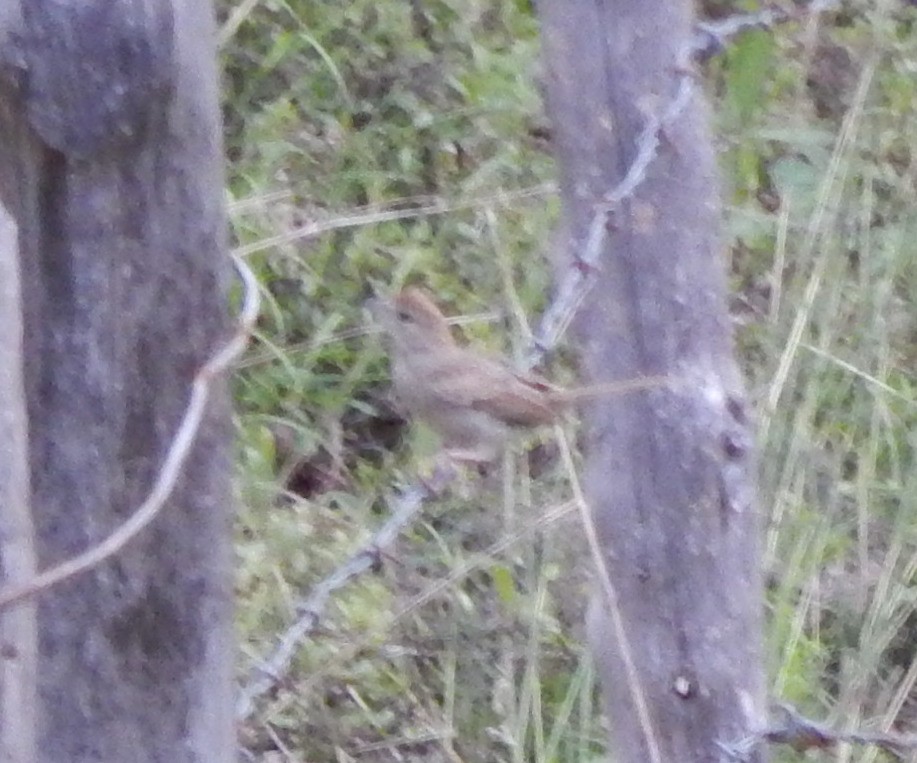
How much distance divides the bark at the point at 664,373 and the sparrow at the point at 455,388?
89 cm

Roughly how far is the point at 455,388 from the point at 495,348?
2.88 ft

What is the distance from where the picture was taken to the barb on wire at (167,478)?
36.7 inches

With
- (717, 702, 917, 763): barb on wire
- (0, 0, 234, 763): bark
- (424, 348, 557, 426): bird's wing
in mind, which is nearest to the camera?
(0, 0, 234, 763): bark

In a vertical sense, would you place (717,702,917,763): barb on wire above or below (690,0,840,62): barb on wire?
below

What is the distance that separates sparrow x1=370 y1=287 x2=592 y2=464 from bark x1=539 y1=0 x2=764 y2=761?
0.89m

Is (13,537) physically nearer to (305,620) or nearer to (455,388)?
(305,620)

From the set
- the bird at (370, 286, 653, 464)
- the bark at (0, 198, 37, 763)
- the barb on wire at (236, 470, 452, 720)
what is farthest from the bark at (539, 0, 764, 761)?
the bark at (0, 198, 37, 763)

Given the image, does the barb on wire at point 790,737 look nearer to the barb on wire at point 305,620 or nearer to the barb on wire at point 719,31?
the barb on wire at point 305,620

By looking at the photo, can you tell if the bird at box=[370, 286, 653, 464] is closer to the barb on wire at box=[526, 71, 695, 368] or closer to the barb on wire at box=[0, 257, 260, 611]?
the barb on wire at box=[526, 71, 695, 368]

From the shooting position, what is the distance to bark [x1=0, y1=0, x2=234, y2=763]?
1057 millimetres

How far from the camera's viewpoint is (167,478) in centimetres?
100

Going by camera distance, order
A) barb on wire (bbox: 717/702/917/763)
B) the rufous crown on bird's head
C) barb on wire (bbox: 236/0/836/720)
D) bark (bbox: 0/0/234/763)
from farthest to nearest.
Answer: the rufous crown on bird's head, barb on wire (bbox: 717/702/917/763), barb on wire (bbox: 236/0/836/720), bark (bbox: 0/0/234/763)

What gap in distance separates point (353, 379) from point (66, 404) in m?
3.26

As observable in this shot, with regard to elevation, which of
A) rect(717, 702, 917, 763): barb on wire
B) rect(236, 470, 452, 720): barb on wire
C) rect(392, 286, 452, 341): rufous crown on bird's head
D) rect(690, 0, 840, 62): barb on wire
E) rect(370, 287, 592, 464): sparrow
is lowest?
rect(717, 702, 917, 763): barb on wire
